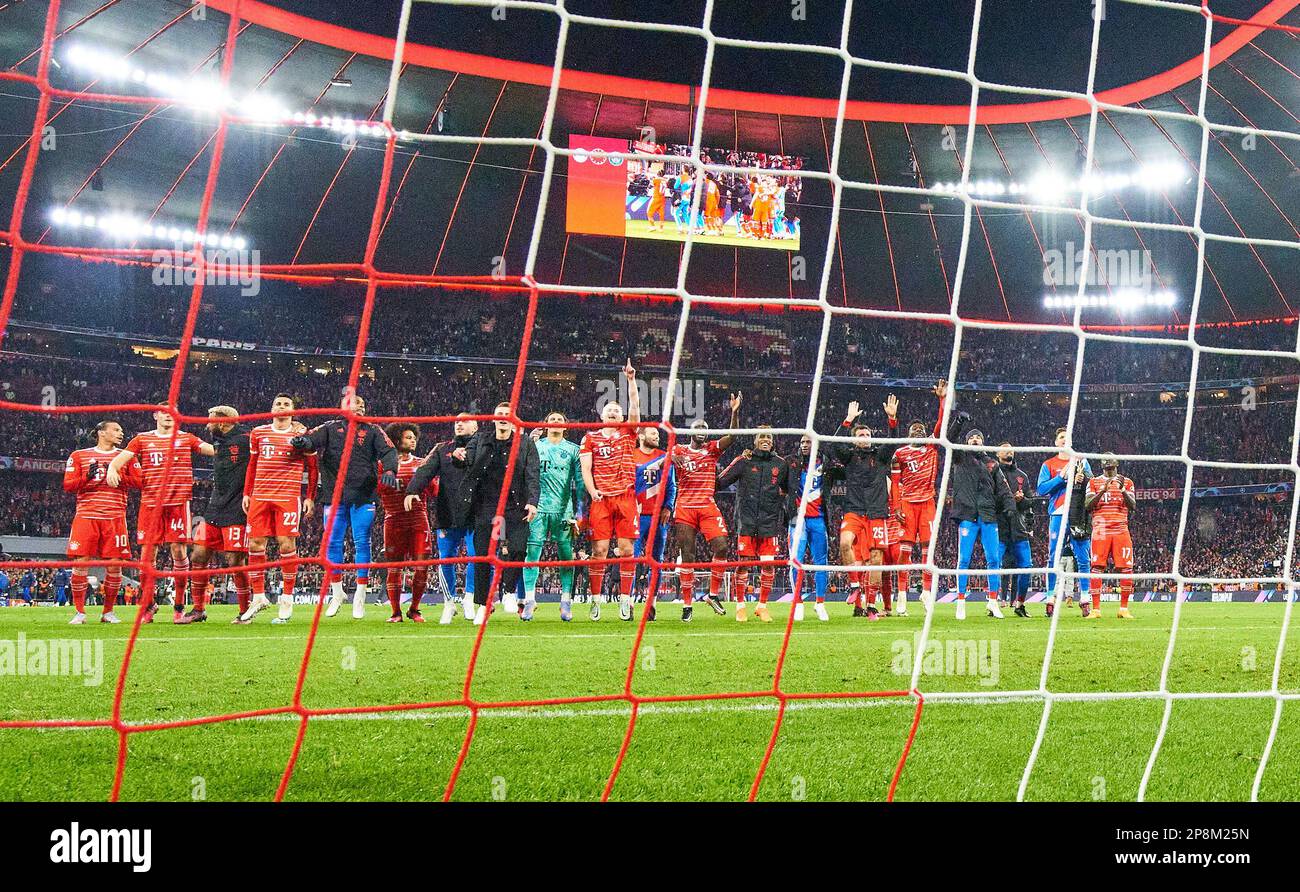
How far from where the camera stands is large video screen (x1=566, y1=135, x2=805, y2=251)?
1658cm

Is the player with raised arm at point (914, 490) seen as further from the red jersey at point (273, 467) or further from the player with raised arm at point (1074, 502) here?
the red jersey at point (273, 467)

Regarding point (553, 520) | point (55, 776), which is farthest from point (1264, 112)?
point (55, 776)

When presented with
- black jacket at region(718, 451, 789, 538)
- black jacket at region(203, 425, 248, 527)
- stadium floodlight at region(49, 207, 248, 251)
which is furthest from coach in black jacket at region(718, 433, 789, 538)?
stadium floodlight at region(49, 207, 248, 251)

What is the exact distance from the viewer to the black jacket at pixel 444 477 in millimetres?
6629

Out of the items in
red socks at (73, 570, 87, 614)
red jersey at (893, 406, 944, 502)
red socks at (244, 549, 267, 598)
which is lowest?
red socks at (73, 570, 87, 614)

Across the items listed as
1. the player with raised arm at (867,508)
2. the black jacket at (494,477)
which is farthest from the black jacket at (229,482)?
the player with raised arm at (867,508)

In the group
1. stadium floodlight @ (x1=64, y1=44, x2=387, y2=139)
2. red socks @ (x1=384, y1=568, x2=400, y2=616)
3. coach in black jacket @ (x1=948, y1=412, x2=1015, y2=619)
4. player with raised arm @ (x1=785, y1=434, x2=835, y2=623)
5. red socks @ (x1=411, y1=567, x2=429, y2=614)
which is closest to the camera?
red socks @ (x1=384, y1=568, x2=400, y2=616)

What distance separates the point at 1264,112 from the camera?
16891 mm

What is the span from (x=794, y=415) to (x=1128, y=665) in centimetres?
1760

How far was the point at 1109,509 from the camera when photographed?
862cm

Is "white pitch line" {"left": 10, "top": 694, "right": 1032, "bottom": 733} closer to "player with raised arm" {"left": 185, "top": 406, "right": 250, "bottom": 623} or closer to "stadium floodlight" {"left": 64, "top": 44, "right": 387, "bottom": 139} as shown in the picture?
"player with raised arm" {"left": 185, "top": 406, "right": 250, "bottom": 623}

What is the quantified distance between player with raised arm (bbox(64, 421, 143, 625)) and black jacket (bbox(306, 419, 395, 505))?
4.40 ft

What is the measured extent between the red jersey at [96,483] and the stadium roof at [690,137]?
9.94 m
